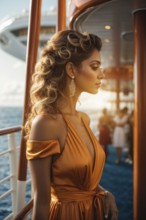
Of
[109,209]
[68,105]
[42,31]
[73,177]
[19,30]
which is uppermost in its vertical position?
[19,30]

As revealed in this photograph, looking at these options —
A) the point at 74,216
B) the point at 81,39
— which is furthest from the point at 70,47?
the point at 74,216

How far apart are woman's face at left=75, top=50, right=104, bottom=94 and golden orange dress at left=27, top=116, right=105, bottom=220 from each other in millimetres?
185

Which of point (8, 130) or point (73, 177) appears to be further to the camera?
point (8, 130)

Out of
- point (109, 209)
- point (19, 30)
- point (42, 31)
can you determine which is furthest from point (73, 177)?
point (19, 30)

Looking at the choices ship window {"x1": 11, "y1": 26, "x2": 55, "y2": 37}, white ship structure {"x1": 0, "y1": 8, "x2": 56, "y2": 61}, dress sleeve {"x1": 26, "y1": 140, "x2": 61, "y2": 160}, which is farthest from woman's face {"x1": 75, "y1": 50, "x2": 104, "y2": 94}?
ship window {"x1": 11, "y1": 26, "x2": 55, "y2": 37}

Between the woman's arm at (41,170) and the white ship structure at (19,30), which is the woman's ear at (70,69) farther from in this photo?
the white ship structure at (19,30)

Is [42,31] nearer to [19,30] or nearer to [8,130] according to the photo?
[19,30]

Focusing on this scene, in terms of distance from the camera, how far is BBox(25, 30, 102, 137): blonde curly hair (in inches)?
43.9

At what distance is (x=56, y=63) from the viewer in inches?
44.1

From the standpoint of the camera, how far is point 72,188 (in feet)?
3.63

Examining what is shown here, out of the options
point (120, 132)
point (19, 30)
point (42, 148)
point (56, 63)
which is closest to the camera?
point (42, 148)

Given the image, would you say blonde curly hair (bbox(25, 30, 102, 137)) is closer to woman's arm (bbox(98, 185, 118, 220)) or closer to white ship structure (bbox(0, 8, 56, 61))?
woman's arm (bbox(98, 185, 118, 220))

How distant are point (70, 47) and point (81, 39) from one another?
70 mm

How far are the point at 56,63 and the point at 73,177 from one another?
0.50 meters
